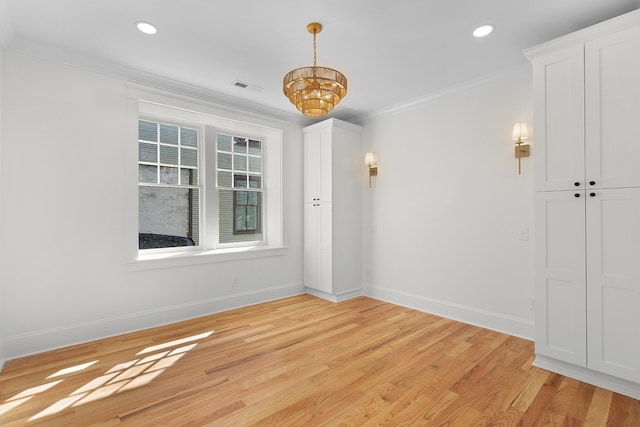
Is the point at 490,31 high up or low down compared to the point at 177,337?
up

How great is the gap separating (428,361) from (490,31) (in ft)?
9.24

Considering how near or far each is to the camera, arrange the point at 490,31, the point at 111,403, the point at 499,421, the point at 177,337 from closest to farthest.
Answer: the point at 499,421, the point at 111,403, the point at 490,31, the point at 177,337

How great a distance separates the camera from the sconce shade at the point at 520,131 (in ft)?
10.4

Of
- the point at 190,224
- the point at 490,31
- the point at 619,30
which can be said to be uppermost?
the point at 490,31

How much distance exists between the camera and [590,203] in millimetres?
2352

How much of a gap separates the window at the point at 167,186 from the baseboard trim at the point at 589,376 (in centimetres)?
385

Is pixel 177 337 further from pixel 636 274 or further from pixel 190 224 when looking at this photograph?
pixel 636 274

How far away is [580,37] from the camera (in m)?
2.38

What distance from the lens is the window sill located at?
11.3 feet

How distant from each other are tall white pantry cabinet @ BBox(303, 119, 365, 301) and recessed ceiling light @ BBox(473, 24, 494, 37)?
216 centimetres

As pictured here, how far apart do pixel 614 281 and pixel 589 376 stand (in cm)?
76

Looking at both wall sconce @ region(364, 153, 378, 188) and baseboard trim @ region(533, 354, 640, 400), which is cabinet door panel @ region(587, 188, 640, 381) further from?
wall sconce @ region(364, 153, 378, 188)

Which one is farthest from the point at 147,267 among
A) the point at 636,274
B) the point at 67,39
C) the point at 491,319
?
the point at 636,274

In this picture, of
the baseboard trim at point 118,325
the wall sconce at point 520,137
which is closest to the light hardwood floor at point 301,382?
the baseboard trim at point 118,325
